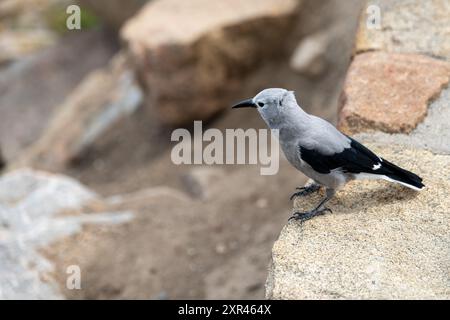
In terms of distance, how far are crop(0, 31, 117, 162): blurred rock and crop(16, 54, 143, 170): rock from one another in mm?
2224

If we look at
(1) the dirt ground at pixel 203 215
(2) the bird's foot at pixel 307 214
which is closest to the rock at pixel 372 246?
(2) the bird's foot at pixel 307 214

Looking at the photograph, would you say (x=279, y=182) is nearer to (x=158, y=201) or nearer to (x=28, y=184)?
(x=158, y=201)

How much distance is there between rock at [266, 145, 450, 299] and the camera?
2928mm

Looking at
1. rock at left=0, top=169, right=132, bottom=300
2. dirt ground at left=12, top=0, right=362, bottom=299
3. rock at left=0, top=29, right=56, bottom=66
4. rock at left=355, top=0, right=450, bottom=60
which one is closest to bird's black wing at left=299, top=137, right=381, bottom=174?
rock at left=355, top=0, right=450, bottom=60

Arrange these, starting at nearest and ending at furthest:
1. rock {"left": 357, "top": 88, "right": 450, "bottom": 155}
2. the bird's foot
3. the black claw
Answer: the bird's foot, the black claw, rock {"left": 357, "top": 88, "right": 450, "bottom": 155}

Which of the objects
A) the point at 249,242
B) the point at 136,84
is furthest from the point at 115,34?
the point at 249,242

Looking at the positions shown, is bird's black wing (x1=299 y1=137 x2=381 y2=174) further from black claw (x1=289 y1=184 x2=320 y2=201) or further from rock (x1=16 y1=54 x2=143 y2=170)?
rock (x1=16 y1=54 x2=143 y2=170)

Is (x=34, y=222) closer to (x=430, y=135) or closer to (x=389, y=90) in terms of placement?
(x=389, y=90)

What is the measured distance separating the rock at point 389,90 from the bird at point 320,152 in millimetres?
557

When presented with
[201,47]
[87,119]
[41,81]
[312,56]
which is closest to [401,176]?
[312,56]

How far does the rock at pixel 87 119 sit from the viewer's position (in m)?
9.70

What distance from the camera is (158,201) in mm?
6512

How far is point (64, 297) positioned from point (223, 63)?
4.19 metres

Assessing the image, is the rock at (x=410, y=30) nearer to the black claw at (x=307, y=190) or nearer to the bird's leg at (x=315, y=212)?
the black claw at (x=307, y=190)
